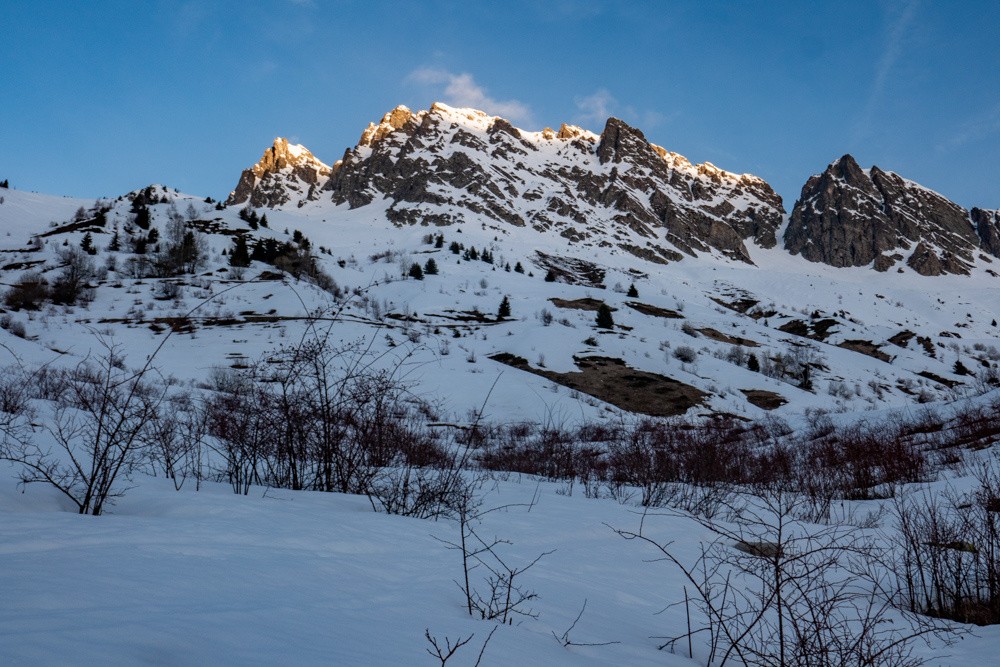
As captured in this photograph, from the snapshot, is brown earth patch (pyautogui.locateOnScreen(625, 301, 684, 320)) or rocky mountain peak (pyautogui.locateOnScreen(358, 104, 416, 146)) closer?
brown earth patch (pyautogui.locateOnScreen(625, 301, 684, 320))

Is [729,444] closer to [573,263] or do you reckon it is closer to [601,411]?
[601,411]

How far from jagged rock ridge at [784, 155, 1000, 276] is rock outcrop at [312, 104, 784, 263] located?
9.60 meters

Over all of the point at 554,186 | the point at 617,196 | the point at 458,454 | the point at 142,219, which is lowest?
the point at 458,454

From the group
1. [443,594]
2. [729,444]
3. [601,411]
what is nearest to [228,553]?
[443,594]

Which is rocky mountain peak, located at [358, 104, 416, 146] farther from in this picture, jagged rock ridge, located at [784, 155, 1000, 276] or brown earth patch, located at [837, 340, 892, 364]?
brown earth patch, located at [837, 340, 892, 364]

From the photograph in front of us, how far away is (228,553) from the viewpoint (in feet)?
6.15

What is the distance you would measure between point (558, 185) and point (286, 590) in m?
127

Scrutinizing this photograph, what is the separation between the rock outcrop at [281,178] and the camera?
412 feet

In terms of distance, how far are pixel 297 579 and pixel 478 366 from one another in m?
18.7

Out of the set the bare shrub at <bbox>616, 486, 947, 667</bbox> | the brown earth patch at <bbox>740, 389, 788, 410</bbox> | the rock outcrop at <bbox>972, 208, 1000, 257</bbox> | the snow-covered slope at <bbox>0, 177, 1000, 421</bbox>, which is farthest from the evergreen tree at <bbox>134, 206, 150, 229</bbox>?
the rock outcrop at <bbox>972, 208, 1000, 257</bbox>

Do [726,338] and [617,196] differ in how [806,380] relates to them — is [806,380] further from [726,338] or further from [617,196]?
[617,196]

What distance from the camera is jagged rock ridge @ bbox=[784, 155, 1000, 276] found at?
99000mm

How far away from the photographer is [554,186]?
4771 inches

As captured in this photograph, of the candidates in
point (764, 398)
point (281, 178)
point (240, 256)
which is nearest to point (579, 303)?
point (764, 398)
